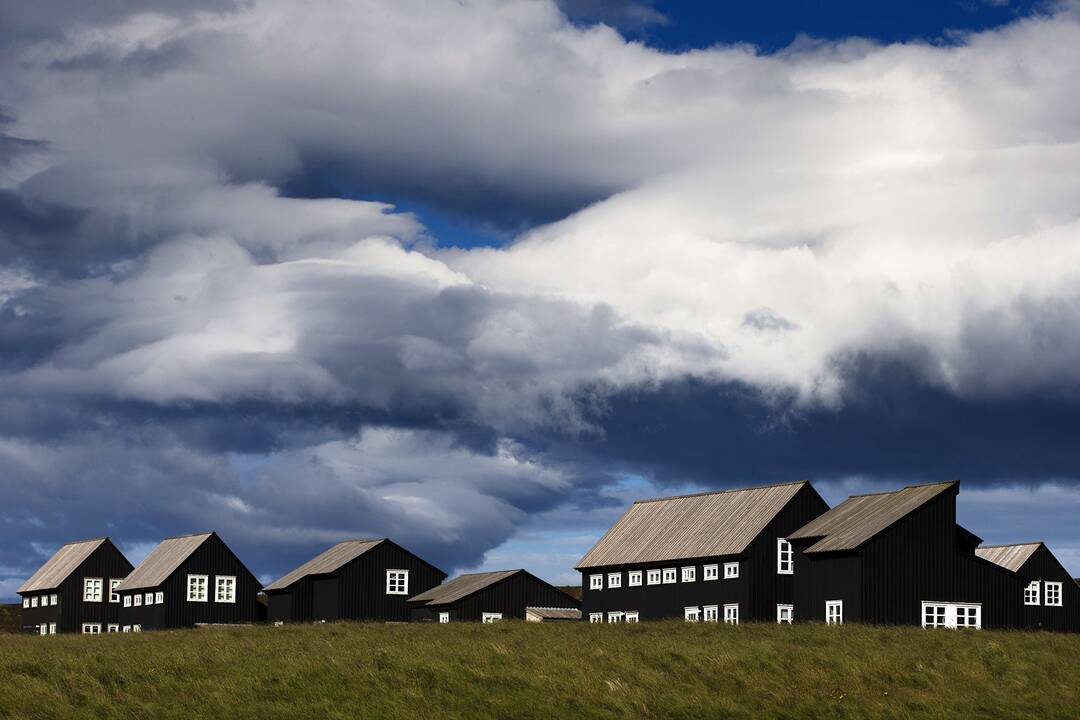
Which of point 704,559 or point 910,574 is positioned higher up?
point 704,559

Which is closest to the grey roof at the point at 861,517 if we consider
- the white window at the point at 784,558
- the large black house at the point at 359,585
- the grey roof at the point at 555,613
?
the white window at the point at 784,558

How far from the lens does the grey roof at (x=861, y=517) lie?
6150 centimetres

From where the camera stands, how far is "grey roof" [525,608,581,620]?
270 feet

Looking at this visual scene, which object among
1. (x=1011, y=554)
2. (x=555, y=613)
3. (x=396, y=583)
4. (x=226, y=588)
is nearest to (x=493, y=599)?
(x=555, y=613)

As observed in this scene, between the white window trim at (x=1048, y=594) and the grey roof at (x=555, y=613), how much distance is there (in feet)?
86.9

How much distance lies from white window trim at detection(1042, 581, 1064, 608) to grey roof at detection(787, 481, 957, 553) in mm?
13287

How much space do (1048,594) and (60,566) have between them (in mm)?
75434

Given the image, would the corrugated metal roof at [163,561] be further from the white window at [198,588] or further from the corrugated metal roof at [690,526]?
the corrugated metal roof at [690,526]

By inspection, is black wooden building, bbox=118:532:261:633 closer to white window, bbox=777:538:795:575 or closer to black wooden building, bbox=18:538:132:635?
black wooden building, bbox=18:538:132:635

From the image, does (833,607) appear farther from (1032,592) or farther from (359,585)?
(359,585)

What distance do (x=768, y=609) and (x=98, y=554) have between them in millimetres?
60131

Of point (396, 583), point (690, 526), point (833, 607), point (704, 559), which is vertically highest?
point (690, 526)

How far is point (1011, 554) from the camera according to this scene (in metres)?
75.6

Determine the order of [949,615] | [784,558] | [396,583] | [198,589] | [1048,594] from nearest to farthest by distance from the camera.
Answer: [949,615] < [784,558] < [1048,594] < [396,583] < [198,589]
